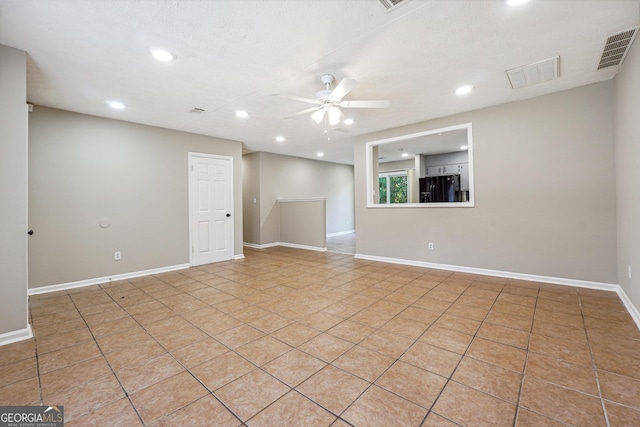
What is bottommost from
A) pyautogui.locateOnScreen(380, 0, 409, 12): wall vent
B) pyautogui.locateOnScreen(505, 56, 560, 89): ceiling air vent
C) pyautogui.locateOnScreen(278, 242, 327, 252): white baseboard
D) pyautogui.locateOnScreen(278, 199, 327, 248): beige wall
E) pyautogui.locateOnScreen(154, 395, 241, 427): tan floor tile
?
pyautogui.locateOnScreen(154, 395, 241, 427): tan floor tile

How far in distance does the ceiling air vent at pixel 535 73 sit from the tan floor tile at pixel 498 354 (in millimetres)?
2828

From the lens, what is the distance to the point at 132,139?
446 centimetres

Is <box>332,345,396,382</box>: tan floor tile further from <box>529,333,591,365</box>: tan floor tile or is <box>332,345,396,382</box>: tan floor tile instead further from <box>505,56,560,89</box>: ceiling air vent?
<box>505,56,560,89</box>: ceiling air vent

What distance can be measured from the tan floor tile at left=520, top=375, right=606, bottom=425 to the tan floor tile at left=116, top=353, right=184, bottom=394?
223 cm

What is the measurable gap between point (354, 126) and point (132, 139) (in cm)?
382

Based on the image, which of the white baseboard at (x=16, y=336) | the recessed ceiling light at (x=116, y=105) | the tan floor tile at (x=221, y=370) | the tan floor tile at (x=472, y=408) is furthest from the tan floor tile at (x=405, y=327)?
the recessed ceiling light at (x=116, y=105)

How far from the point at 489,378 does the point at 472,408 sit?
1.19ft

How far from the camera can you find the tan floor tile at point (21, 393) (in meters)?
1.60

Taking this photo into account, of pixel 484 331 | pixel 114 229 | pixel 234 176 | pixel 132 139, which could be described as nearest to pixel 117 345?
pixel 114 229

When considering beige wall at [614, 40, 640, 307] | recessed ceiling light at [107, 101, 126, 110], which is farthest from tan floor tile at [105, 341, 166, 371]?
beige wall at [614, 40, 640, 307]

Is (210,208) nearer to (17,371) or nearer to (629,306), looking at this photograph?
(17,371)

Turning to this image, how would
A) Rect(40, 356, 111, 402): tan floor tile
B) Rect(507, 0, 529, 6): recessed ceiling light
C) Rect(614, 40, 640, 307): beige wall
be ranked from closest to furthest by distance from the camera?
Rect(40, 356, 111, 402): tan floor tile, Rect(507, 0, 529, 6): recessed ceiling light, Rect(614, 40, 640, 307): beige wall

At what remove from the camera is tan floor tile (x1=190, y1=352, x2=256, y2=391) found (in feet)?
5.76

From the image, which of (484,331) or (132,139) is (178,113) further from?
(484,331)
